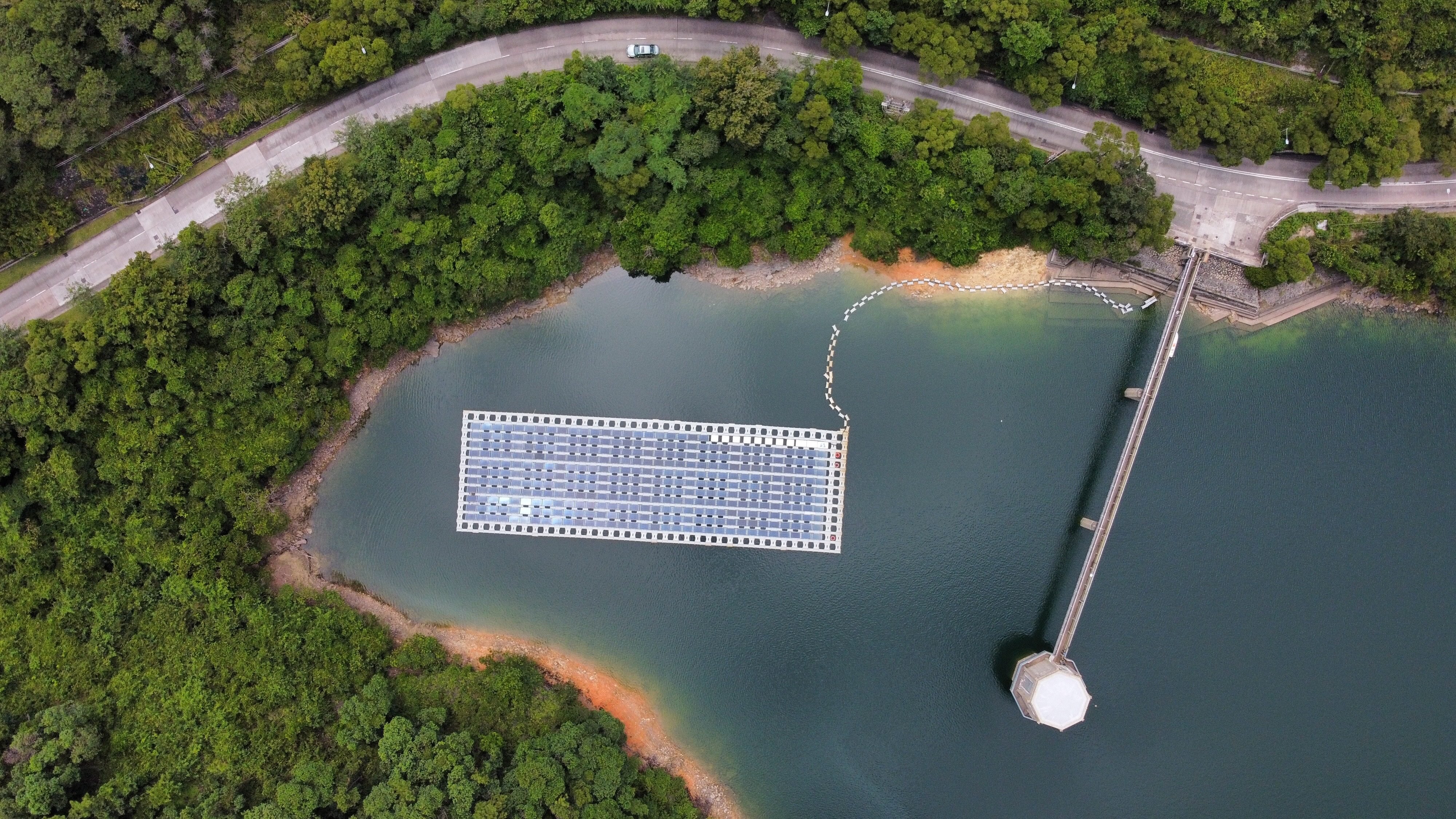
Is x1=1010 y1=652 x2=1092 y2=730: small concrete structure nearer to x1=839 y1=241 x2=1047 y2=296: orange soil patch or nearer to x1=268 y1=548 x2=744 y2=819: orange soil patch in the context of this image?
x1=268 y1=548 x2=744 y2=819: orange soil patch

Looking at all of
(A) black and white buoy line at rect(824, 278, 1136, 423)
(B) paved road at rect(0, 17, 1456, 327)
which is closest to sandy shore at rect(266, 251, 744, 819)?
(B) paved road at rect(0, 17, 1456, 327)

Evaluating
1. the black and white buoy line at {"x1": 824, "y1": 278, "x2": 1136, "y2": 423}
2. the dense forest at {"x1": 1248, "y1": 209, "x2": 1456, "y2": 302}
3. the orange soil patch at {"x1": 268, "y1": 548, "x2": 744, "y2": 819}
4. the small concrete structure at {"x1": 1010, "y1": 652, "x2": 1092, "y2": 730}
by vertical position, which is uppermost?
the dense forest at {"x1": 1248, "y1": 209, "x2": 1456, "y2": 302}

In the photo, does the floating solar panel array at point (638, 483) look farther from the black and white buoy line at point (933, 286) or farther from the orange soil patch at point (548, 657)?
the orange soil patch at point (548, 657)

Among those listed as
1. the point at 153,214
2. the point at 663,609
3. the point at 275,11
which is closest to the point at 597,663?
the point at 663,609

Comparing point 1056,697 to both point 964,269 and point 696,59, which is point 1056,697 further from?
point 696,59

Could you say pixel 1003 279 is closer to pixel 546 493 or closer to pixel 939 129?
pixel 939 129
